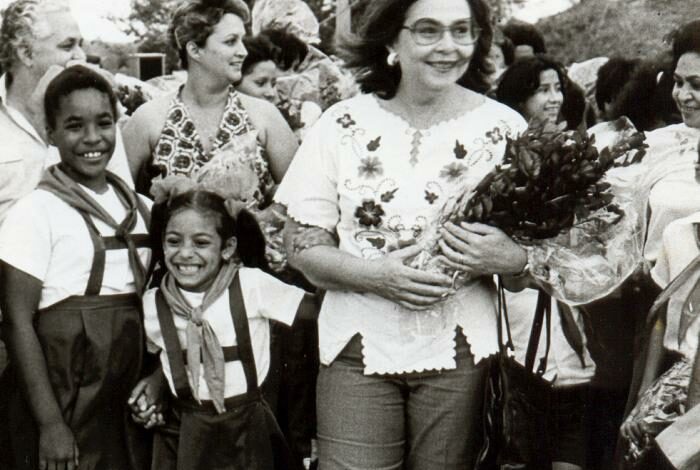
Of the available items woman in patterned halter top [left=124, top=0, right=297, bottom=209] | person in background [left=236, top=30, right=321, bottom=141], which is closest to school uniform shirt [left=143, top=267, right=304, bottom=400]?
woman in patterned halter top [left=124, top=0, right=297, bottom=209]

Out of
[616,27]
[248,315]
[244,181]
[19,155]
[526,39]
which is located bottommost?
[248,315]

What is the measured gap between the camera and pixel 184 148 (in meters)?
4.16

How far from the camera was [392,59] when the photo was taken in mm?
3195

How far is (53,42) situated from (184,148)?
29.4 inches

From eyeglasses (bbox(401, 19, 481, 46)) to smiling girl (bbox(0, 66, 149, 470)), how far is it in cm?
126

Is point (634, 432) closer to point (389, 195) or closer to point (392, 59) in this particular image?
point (389, 195)

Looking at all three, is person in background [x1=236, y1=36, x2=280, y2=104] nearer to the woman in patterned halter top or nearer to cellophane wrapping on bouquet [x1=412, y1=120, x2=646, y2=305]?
the woman in patterned halter top

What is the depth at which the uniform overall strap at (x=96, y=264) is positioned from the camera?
3455 millimetres

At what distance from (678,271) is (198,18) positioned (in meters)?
2.32

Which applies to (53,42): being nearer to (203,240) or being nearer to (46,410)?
(203,240)

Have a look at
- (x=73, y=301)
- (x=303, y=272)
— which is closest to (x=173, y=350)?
(x=73, y=301)

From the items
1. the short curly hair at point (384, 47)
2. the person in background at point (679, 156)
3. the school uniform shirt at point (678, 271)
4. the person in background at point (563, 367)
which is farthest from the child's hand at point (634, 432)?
the short curly hair at point (384, 47)

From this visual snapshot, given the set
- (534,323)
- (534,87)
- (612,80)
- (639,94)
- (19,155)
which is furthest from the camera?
(612,80)

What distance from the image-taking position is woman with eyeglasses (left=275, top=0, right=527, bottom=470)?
2.98m
